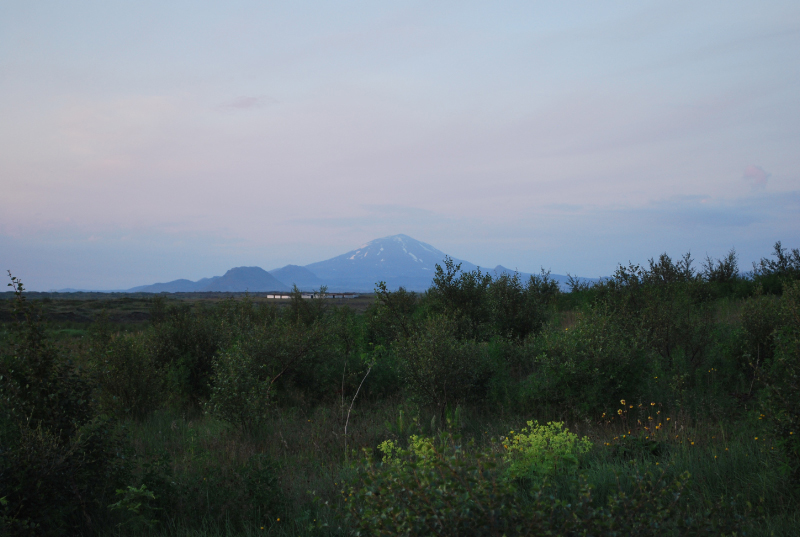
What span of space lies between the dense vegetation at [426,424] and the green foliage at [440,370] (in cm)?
4

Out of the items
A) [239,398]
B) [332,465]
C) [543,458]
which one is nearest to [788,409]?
[543,458]

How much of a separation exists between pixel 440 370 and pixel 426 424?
1.13 m

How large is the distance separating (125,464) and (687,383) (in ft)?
32.3

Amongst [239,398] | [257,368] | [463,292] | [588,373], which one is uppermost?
[463,292]

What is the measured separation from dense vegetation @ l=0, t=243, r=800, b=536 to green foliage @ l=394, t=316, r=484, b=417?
4 cm

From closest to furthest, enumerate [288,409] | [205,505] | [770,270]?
1. [205,505]
2. [288,409]
3. [770,270]

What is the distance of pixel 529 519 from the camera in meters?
2.69

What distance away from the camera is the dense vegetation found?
3129 mm

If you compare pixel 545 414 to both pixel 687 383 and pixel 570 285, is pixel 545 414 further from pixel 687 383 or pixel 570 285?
pixel 570 285

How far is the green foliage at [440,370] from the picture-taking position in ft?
30.5

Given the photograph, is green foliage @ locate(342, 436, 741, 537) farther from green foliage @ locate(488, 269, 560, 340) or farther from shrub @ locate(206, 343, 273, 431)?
green foliage @ locate(488, 269, 560, 340)

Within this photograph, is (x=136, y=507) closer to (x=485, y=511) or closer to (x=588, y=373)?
(x=485, y=511)

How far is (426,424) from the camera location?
8.58 m

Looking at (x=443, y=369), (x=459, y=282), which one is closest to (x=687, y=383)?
(x=443, y=369)
